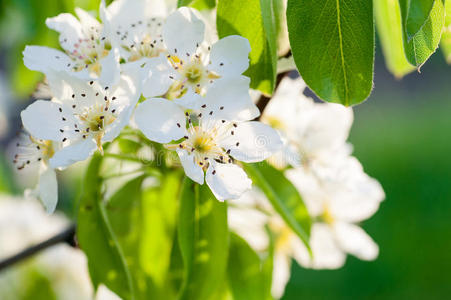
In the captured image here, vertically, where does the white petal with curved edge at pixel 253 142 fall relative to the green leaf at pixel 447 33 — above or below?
below

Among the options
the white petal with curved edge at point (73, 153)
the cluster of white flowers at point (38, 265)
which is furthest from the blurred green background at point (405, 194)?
the white petal with curved edge at point (73, 153)

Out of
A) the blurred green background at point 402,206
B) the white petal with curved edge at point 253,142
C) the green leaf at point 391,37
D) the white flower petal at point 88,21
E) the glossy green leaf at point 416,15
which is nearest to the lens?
the glossy green leaf at point 416,15

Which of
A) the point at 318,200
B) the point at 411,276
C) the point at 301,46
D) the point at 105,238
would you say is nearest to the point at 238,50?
the point at 301,46

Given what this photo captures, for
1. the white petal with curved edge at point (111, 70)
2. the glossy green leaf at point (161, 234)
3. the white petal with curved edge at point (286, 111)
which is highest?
the white petal with curved edge at point (111, 70)

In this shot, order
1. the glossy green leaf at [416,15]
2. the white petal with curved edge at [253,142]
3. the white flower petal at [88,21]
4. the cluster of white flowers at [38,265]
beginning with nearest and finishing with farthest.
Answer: the glossy green leaf at [416,15], the white petal with curved edge at [253,142], the white flower petal at [88,21], the cluster of white flowers at [38,265]

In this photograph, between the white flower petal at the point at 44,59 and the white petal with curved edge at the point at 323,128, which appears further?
the white petal with curved edge at the point at 323,128

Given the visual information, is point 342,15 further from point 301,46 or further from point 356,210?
point 356,210

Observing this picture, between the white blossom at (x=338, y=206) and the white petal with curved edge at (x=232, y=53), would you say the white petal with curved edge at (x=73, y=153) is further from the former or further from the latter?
the white blossom at (x=338, y=206)
